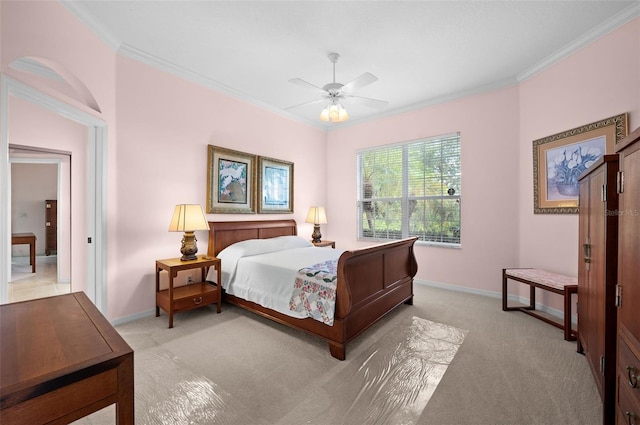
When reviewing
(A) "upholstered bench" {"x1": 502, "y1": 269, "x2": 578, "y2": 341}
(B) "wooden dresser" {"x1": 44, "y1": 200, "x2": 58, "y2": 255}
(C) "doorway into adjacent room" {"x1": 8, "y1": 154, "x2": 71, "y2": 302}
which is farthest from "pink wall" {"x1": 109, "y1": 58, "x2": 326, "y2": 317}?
(B) "wooden dresser" {"x1": 44, "y1": 200, "x2": 58, "y2": 255}

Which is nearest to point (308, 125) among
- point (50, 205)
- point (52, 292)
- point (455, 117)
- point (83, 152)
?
point (455, 117)

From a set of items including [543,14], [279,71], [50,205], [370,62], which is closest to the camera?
[543,14]

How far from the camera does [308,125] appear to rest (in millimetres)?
5301

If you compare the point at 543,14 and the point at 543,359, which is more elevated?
the point at 543,14

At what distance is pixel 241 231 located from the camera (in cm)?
405

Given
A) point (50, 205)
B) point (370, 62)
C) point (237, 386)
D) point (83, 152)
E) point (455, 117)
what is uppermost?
point (370, 62)

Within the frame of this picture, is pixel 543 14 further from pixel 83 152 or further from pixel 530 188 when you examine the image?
pixel 83 152

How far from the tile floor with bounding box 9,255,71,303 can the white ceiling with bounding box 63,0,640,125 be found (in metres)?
3.52

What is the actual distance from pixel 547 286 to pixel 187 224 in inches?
153

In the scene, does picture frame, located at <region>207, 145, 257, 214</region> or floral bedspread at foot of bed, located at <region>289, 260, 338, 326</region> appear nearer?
floral bedspread at foot of bed, located at <region>289, 260, 338, 326</region>

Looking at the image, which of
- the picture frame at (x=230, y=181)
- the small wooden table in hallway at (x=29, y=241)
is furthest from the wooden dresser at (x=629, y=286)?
the small wooden table in hallway at (x=29, y=241)

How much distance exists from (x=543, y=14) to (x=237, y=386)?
159 inches

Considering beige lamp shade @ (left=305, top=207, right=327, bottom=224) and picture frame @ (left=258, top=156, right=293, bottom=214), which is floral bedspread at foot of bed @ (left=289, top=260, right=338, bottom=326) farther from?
beige lamp shade @ (left=305, top=207, right=327, bottom=224)

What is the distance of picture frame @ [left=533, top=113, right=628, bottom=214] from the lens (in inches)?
106
